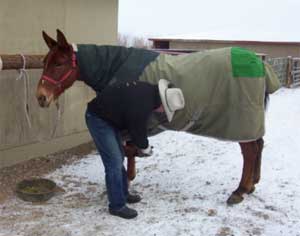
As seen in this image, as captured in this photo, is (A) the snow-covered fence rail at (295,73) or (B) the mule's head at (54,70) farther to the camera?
(A) the snow-covered fence rail at (295,73)

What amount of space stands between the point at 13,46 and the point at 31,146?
1228mm

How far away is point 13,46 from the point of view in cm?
562

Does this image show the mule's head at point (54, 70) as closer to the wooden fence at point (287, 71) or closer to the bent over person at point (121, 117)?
the bent over person at point (121, 117)

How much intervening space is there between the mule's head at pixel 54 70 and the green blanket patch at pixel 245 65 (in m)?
1.40

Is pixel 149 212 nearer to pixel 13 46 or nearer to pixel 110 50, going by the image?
pixel 110 50

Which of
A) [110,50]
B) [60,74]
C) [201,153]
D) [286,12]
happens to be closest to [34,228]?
[60,74]

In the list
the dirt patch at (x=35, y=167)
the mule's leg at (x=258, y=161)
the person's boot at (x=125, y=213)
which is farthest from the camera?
the dirt patch at (x=35, y=167)

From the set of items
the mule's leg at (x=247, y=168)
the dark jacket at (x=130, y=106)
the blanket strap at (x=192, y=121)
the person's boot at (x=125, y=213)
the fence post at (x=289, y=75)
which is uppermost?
the dark jacket at (x=130, y=106)

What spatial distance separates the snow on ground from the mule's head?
1049mm

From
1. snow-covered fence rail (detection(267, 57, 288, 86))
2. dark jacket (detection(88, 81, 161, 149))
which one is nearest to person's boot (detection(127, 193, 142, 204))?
dark jacket (detection(88, 81, 161, 149))

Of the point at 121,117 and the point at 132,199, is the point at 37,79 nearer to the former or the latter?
the point at 132,199

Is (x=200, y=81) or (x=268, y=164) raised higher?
(x=200, y=81)

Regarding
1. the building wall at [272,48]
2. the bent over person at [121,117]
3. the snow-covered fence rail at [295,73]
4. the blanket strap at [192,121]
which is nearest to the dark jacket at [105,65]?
the bent over person at [121,117]

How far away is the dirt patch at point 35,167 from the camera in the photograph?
5.25m
